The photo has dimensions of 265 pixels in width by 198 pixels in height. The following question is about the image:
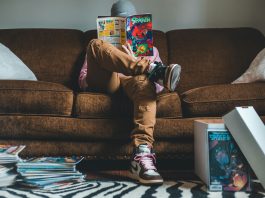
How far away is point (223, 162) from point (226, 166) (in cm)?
2

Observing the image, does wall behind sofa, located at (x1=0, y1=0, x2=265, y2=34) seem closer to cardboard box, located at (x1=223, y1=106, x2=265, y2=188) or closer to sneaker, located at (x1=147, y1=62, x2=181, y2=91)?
sneaker, located at (x1=147, y1=62, x2=181, y2=91)

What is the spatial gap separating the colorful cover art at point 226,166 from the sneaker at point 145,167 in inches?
8.4

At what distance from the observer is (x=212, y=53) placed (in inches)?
96.2

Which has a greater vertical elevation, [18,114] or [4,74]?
[4,74]

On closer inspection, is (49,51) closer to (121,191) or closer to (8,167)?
(8,167)

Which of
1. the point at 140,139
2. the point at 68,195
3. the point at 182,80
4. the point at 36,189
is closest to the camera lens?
the point at 68,195

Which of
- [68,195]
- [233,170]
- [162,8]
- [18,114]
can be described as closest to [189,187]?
[233,170]

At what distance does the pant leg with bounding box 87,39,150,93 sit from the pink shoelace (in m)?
0.36

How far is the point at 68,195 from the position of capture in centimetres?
134

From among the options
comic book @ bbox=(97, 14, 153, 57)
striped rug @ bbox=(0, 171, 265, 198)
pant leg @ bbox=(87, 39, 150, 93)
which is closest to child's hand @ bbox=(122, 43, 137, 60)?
comic book @ bbox=(97, 14, 153, 57)

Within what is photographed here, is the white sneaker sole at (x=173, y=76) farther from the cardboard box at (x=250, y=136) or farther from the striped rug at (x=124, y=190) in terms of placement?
the striped rug at (x=124, y=190)

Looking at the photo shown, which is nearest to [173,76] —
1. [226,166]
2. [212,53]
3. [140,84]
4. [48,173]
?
[140,84]

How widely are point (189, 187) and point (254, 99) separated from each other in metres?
0.57

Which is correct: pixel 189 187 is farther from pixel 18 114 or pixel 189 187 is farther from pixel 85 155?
pixel 18 114
